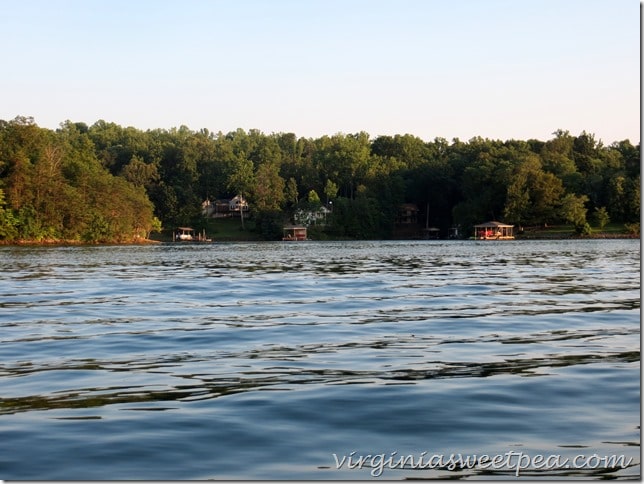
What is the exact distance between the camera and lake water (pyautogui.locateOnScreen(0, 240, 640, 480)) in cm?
714

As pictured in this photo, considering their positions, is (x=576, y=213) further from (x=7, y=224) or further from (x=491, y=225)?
(x=7, y=224)

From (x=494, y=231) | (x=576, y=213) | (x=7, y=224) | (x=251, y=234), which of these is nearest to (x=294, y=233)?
(x=251, y=234)

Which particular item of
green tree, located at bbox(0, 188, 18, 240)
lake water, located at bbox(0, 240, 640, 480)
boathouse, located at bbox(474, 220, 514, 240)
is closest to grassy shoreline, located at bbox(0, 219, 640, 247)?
boathouse, located at bbox(474, 220, 514, 240)

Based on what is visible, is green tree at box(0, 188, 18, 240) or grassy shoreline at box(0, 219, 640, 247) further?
grassy shoreline at box(0, 219, 640, 247)

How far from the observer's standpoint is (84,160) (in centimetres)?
12544

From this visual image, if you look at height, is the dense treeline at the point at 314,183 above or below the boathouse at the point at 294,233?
above

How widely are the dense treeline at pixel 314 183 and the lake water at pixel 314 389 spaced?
90763mm

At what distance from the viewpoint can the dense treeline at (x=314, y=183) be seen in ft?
356

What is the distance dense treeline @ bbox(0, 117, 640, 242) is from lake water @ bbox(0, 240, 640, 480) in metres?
90.8

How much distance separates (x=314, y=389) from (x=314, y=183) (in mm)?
163323

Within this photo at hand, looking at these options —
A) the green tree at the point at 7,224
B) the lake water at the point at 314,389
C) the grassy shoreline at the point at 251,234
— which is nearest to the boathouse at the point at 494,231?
the grassy shoreline at the point at 251,234

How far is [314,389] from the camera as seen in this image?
990cm

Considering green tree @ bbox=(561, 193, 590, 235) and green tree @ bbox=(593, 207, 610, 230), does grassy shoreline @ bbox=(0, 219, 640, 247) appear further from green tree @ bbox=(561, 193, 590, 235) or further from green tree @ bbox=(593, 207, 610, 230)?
green tree @ bbox=(561, 193, 590, 235)

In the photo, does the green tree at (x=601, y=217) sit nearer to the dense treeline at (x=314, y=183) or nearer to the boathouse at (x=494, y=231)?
the dense treeline at (x=314, y=183)
